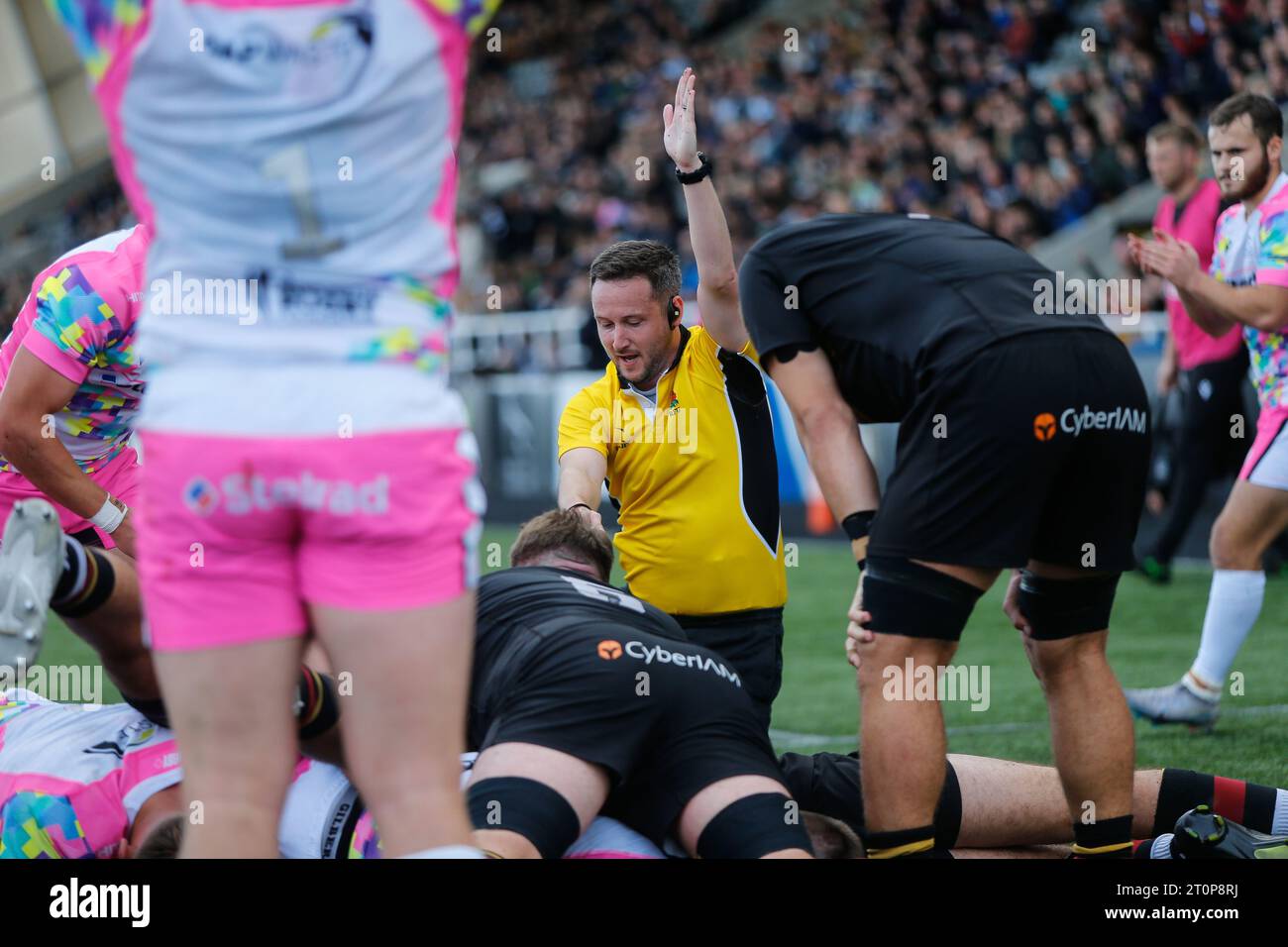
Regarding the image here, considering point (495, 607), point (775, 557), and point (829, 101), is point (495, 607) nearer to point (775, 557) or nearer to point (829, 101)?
point (775, 557)

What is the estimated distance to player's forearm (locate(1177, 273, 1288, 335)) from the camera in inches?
195

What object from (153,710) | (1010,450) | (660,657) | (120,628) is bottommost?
(153,710)

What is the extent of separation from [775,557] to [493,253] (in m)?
16.6

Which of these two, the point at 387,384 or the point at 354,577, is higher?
the point at 387,384

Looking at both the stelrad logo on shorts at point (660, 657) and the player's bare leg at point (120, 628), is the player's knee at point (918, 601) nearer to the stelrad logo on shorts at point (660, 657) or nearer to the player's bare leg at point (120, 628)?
the stelrad logo on shorts at point (660, 657)

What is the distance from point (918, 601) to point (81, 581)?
186cm

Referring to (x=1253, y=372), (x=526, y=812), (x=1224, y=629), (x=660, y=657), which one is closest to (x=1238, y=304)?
(x=1253, y=372)

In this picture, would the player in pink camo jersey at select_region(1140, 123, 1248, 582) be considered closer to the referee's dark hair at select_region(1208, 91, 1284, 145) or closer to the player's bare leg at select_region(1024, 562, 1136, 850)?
the referee's dark hair at select_region(1208, 91, 1284, 145)

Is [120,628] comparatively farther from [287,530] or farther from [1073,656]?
[1073,656]

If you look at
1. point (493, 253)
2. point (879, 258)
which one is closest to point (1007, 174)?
point (493, 253)

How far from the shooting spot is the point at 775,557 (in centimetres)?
484

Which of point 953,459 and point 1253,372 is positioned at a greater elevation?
point 1253,372

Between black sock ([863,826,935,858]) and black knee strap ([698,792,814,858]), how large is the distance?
0.25 meters

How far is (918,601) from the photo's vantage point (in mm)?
3406
